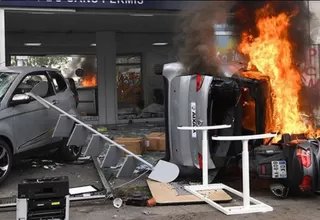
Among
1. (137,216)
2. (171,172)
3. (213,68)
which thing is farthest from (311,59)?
(137,216)

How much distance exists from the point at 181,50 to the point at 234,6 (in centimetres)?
129

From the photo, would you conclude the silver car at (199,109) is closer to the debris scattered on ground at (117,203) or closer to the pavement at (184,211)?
the pavement at (184,211)

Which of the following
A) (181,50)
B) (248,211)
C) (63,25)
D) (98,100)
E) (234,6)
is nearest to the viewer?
(248,211)

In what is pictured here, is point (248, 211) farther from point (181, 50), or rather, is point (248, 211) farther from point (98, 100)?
point (98, 100)

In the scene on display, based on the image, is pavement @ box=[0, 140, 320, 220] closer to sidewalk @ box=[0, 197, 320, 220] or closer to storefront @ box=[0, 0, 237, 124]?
sidewalk @ box=[0, 197, 320, 220]

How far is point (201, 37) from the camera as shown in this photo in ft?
22.2

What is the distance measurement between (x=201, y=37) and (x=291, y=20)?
146 cm

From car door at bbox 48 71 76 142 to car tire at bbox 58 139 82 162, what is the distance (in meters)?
0.45

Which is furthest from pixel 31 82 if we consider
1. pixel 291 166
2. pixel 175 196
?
pixel 291 166

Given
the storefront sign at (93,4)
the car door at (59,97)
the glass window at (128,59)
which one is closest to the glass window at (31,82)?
the car door at (59,97)

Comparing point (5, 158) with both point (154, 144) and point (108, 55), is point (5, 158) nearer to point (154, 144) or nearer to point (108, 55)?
point (154, 144)

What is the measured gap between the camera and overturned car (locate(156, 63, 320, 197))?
231 inches

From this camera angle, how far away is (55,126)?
7895mm

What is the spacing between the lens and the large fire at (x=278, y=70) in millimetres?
6785
